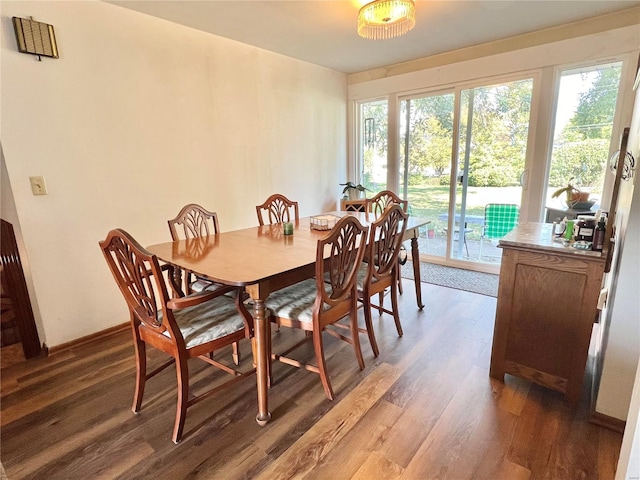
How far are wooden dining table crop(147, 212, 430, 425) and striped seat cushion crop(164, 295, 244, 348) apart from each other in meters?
0.15

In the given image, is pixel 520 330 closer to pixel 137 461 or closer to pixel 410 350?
pixel 410 350

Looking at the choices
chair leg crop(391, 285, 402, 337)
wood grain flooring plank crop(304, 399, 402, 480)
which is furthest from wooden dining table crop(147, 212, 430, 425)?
chair leg crop(391, 285, 402, 337)

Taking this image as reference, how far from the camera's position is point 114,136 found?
238 centimetres

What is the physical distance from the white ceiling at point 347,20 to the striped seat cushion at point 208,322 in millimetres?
2107

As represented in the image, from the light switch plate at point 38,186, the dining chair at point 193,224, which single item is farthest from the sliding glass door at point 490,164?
the light switch plate at point 38,186

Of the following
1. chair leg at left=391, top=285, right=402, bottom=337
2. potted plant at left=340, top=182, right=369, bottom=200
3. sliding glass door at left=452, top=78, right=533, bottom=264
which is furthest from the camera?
potted plant at left=340, top=182, right=369, bottom=200

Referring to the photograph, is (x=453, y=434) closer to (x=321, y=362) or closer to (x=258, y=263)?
(x=321, y=362)

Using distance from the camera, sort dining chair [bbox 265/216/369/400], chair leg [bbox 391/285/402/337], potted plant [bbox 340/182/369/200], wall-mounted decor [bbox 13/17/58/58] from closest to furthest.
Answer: dining chair [bbox 265/216/369/400] → wall-mounted decor [bbox 13/17/58/58] → chair leg [bbox 391/285/402/337] → potted plant [bbox 340/182/369/200]

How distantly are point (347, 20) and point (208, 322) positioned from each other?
8.17ft

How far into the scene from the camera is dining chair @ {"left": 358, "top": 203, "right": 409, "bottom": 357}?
6.54 feet

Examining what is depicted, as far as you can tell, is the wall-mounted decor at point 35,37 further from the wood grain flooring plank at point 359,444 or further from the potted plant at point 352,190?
the potted plant at point 352,190

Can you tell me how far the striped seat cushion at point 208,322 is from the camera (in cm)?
151

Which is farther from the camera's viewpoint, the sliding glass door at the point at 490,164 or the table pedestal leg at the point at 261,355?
the sliding glass door at the point at 490,164

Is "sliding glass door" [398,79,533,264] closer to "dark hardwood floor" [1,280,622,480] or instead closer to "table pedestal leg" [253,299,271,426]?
"dark hardwood floor" [1,280,622,480]
